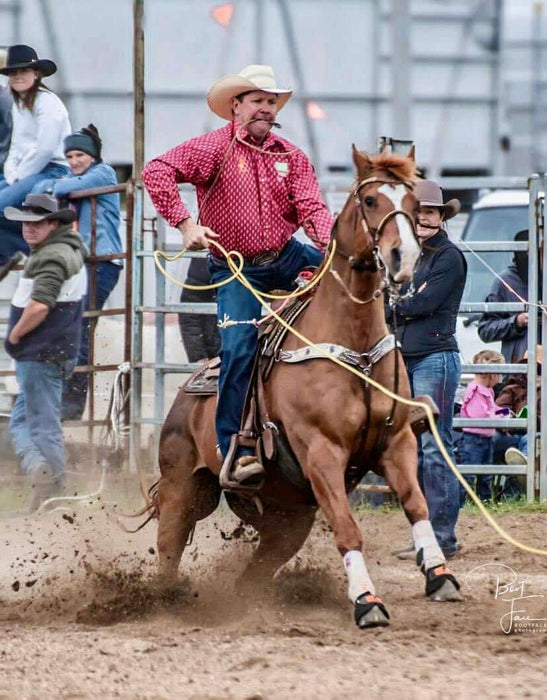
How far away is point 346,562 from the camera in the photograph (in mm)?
5691

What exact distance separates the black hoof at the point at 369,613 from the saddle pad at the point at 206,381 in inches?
64.0

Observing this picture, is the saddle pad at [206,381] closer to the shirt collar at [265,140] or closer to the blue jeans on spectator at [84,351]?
the shirt collar at [265,140]

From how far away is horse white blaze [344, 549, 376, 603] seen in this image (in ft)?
18.4

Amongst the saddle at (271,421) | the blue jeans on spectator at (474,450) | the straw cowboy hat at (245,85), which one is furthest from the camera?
the blue jeans on spectator at (474,450)

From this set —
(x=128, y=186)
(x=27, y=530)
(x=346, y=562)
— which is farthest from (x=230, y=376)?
(x=128, y=186)

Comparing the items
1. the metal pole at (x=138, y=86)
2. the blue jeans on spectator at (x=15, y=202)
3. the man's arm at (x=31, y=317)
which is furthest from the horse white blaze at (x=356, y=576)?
the blue jeans on spectator at (x=15, y=202)

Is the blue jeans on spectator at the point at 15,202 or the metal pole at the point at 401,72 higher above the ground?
the metal pole at the point at 401,72

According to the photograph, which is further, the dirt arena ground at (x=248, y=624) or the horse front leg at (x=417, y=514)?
the horse front leg at (x=417, y=514)

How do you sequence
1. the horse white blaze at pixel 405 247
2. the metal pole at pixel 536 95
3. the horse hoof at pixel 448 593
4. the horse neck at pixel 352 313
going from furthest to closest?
the metal pole at pixel 536 95 < the horse neck at pixel 352 313 < the horse hoof at pixel 448 593 < the horse white blaze at pixel 405 247

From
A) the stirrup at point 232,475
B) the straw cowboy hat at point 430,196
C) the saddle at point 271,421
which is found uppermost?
the straw cowboy hat at point 430,196

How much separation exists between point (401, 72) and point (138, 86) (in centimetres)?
257

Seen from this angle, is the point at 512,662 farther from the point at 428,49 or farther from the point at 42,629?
the point at 428,49

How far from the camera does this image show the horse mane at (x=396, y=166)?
581cm
